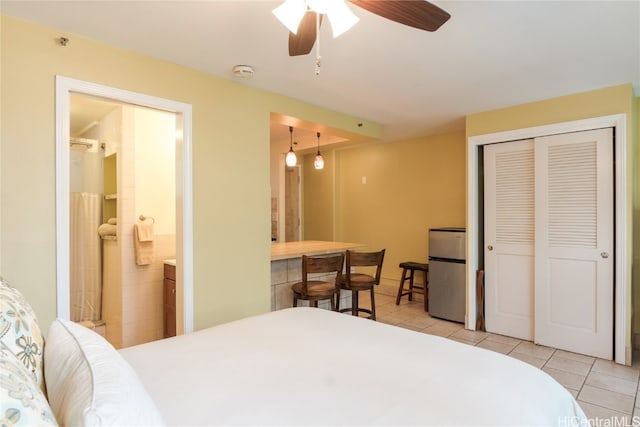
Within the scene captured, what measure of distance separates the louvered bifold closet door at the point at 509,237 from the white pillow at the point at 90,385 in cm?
365

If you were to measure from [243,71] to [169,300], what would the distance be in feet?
7.00

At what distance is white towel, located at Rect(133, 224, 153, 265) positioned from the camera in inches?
124

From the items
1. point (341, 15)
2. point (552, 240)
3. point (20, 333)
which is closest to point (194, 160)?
point (341, 15)

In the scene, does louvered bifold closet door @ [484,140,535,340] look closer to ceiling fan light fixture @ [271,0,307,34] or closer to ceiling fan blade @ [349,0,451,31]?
ceiling fan blade @ [349,0,451,31]

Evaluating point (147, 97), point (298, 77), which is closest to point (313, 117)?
point (298, 77)

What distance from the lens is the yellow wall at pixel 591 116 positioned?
2896 millimetres

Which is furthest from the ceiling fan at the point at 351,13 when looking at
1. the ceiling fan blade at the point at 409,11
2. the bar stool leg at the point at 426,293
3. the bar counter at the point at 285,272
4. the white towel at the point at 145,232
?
the bar stool leg at the point at 426,293

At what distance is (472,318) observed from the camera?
3.83 m

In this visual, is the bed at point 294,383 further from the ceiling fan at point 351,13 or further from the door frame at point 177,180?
the ceiling fan at point 351,13

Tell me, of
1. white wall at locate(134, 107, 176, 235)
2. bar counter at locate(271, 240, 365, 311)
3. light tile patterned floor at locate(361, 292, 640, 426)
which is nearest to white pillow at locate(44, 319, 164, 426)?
bar counter at locate(271, 240, 365, 311)

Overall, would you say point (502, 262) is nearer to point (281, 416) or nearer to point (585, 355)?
point (585, 355)

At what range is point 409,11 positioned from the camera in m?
1.39

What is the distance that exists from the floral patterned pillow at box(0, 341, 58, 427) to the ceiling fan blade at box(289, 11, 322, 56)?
1577 mm

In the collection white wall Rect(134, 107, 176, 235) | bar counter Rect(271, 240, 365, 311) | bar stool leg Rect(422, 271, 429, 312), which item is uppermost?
white wall Rect(134, 107, 176, 235)
